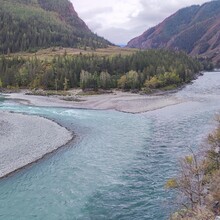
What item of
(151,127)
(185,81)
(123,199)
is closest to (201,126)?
(151,127)

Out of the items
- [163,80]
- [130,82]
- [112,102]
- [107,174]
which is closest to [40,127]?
[107,174]

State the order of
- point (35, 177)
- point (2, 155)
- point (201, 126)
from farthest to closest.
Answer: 1. point (201, 126)
2. point (2, 155)
3. point (35, 177)

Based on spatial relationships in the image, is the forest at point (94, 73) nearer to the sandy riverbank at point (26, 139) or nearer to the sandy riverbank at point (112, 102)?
the sandy riverbank at point (112, 102)

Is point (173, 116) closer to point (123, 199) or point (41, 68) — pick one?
point (123, 199)

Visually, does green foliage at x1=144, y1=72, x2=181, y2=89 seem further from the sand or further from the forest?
the sand

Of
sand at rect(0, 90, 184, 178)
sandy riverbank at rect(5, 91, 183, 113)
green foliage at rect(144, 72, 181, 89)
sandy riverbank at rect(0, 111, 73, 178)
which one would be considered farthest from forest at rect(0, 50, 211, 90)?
sandy riverbank at rect(0, 111, 73, 178)

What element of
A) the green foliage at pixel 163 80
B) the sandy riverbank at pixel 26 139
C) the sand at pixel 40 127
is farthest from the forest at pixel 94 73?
the sandy riverbank at pixel 26 139
